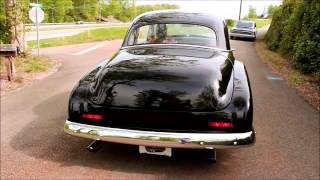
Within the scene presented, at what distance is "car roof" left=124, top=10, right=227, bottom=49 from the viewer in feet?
18.0

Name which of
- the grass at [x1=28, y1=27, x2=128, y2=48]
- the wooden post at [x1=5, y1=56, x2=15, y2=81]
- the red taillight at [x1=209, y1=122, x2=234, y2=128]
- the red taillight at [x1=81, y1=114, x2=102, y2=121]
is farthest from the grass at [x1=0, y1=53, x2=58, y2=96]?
the grass at [x1=28, y1=27, x2=128, y2=48]

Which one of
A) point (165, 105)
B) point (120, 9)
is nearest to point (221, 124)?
point (165, 105)

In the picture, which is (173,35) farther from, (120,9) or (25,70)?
(120,9)

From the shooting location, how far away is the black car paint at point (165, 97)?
393 cm

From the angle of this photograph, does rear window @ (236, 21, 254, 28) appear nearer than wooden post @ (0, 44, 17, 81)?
No

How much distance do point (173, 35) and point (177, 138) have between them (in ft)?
7.13

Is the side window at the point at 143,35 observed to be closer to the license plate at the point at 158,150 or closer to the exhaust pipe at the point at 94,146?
the exhaust pipe at the point at 94,146

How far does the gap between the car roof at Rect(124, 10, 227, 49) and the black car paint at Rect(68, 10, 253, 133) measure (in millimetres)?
1082

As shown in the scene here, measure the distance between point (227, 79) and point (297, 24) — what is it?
10.5 metres

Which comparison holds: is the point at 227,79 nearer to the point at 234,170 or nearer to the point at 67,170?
the point at 234,170

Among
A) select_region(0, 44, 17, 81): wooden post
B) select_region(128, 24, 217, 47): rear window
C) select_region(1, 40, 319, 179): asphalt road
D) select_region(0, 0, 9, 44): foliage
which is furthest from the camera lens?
select_region(0, 0, 9, 44): foliage

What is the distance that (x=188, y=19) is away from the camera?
565 centimetres

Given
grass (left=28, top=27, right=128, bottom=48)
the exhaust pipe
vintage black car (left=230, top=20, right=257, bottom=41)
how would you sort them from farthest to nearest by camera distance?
vintage black car (left=230, top=20, right=257, bottom=41), grass (left=28, top=27, right=128, bottom=48), the exhaust pipe

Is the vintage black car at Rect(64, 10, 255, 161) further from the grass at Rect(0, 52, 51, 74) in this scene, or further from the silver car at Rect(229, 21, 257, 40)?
the silver car at Rect(229, 21, 257, 40)
